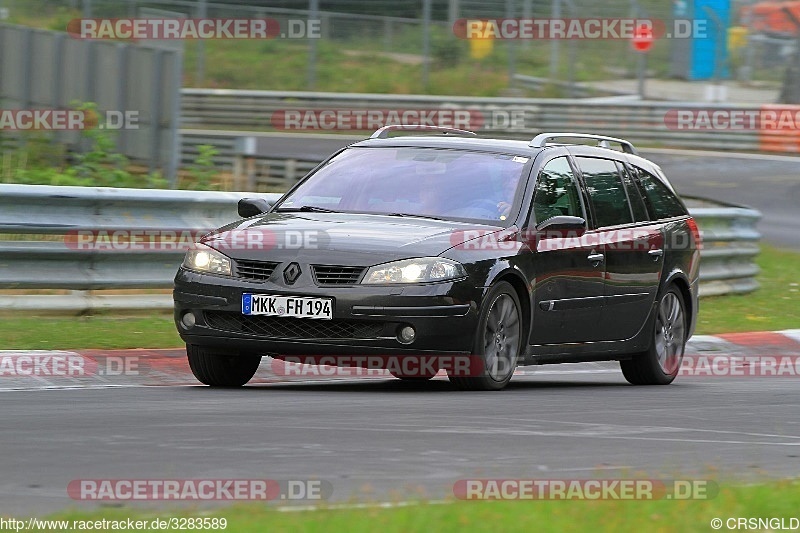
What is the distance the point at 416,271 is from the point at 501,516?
4.19 metres

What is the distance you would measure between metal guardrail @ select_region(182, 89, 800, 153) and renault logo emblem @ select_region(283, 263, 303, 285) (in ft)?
83.9

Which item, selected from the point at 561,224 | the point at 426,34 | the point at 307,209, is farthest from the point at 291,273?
the point at 426,34

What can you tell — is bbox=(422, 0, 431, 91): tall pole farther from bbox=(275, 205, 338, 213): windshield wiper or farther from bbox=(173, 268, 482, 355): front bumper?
bbox=(173, 268, 482, 355): front bumper

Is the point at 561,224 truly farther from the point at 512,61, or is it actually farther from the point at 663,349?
the point at 512,61

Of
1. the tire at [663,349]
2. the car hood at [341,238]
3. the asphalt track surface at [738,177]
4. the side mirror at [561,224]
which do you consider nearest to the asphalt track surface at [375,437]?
the car hood at [341,238]

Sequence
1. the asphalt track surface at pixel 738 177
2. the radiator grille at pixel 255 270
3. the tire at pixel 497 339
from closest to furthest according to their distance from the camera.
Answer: the radiator grille at pixel 255 270 < the tire at pixel 497 339 < the asphalt track surface at pixel 738 177

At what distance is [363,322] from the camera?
360 inches

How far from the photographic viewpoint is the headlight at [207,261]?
9.38 m

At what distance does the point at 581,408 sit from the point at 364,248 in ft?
4.80

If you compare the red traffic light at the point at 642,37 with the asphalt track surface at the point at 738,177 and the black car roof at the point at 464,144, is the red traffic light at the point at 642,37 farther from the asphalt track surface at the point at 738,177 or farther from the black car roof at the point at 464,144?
the black car roof at the point at 464,144

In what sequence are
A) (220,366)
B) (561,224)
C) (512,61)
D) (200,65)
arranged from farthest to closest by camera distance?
1. (200,65)
2. (512,61)
3. (561,224)
4. (220,366)

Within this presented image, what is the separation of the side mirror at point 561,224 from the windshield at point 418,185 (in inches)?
9.3

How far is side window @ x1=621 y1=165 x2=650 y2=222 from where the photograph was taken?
11656mm

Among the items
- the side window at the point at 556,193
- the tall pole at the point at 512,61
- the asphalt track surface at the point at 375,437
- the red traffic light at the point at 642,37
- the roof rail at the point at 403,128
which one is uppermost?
the red traffic light at the point at 642,37
